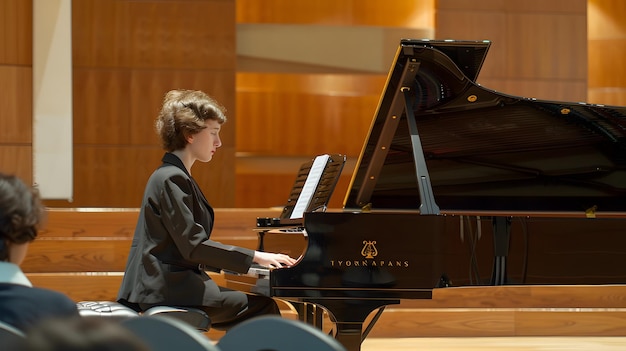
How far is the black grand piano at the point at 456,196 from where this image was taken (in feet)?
9.75

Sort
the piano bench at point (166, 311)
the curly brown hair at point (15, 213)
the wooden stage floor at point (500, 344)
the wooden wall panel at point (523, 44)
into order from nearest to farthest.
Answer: the curly brown hair at point (15, 213), the piano bench at point (166, 311), the wooden stage floor at point (500, 344), the wooden wall panel at point (523, 44)

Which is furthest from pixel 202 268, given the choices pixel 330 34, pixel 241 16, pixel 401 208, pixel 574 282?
pixel 241 16

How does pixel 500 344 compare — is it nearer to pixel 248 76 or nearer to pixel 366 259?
pixel 366 259

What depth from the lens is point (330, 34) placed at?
8.05 m

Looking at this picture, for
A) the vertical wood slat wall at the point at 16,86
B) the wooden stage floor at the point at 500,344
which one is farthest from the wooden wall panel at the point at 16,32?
the wooden stage floor at the point at 500,344

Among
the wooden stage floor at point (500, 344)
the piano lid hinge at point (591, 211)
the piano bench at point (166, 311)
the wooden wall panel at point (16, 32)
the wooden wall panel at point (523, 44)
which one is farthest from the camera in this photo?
the wooden wall panel at point (523, 44)

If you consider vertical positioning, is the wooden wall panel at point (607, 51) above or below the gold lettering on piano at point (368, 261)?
above

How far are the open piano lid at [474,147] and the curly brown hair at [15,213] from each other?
6.10 ft

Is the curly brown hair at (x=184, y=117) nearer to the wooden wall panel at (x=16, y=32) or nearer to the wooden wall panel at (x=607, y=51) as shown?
the wooden wall panel at (x=16, y=32)

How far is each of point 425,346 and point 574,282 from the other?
173cm

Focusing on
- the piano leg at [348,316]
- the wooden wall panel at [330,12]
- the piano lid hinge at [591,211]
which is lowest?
the piano leg at [348,316]

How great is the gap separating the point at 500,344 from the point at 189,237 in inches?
99.8

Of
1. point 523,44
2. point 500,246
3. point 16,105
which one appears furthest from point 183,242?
point 523,44

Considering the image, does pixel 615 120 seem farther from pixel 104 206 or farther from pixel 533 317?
pixel 104 206
